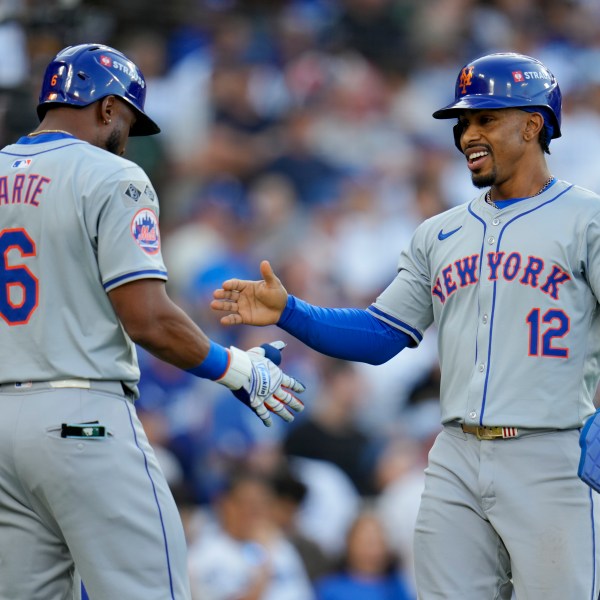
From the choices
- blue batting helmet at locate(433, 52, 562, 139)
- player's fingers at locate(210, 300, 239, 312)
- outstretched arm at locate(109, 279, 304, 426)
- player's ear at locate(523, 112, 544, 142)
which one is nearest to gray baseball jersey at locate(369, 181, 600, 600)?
player's ear at locate(523, 112, 544, 142)

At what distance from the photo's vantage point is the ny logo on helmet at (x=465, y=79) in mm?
4275

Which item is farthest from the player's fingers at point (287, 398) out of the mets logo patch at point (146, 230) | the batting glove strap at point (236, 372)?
the mets logo patch at point (146, 230)

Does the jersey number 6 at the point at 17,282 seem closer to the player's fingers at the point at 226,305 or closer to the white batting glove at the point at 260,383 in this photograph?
the white batting glove at the point at 260,383

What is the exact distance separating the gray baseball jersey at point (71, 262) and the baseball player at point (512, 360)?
3.65ft

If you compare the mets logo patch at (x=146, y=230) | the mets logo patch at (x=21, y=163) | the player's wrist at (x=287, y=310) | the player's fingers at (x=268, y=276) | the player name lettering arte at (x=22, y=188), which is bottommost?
the player's wrist at (x=287, y=310)

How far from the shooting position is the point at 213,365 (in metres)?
3.97

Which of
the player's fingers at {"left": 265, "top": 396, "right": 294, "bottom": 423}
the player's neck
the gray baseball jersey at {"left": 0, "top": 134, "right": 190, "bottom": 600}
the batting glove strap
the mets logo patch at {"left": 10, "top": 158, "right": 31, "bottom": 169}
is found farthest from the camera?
the player's neck

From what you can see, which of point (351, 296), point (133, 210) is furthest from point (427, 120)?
point (133, 210)

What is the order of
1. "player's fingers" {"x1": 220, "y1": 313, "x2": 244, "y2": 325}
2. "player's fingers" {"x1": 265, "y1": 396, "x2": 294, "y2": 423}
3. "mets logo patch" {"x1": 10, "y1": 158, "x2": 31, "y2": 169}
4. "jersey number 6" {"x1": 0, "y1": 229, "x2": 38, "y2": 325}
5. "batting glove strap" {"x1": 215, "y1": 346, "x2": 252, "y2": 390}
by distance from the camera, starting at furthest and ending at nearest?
"player's fingers" {"x1": 220, "y1": 313, "x2": 244, "y2": 325} → "player's fingers" {"x1": 265, "y1": 396, "x2": 294, "y2": 423} → "batting glove strap" {"x1": 215, "y1": 346, "x2": 252, "y2": 390} → "mets logo patch" {"x1": 10, "y1": 158, "x2": 31, "y2": 169} → "jersey number 6" {"x1": 0, "y1": 229, "x2": 38, "y2": 325}

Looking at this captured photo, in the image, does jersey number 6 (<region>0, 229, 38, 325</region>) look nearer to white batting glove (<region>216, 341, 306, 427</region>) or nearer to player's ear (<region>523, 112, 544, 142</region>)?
white batting glove (<region>216, 341, 306, 427</region>)

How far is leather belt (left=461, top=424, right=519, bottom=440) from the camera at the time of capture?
3932 mm

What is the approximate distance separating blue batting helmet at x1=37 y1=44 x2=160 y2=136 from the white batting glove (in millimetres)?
956

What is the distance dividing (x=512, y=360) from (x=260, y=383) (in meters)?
0.87

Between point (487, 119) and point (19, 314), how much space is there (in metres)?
1.79
